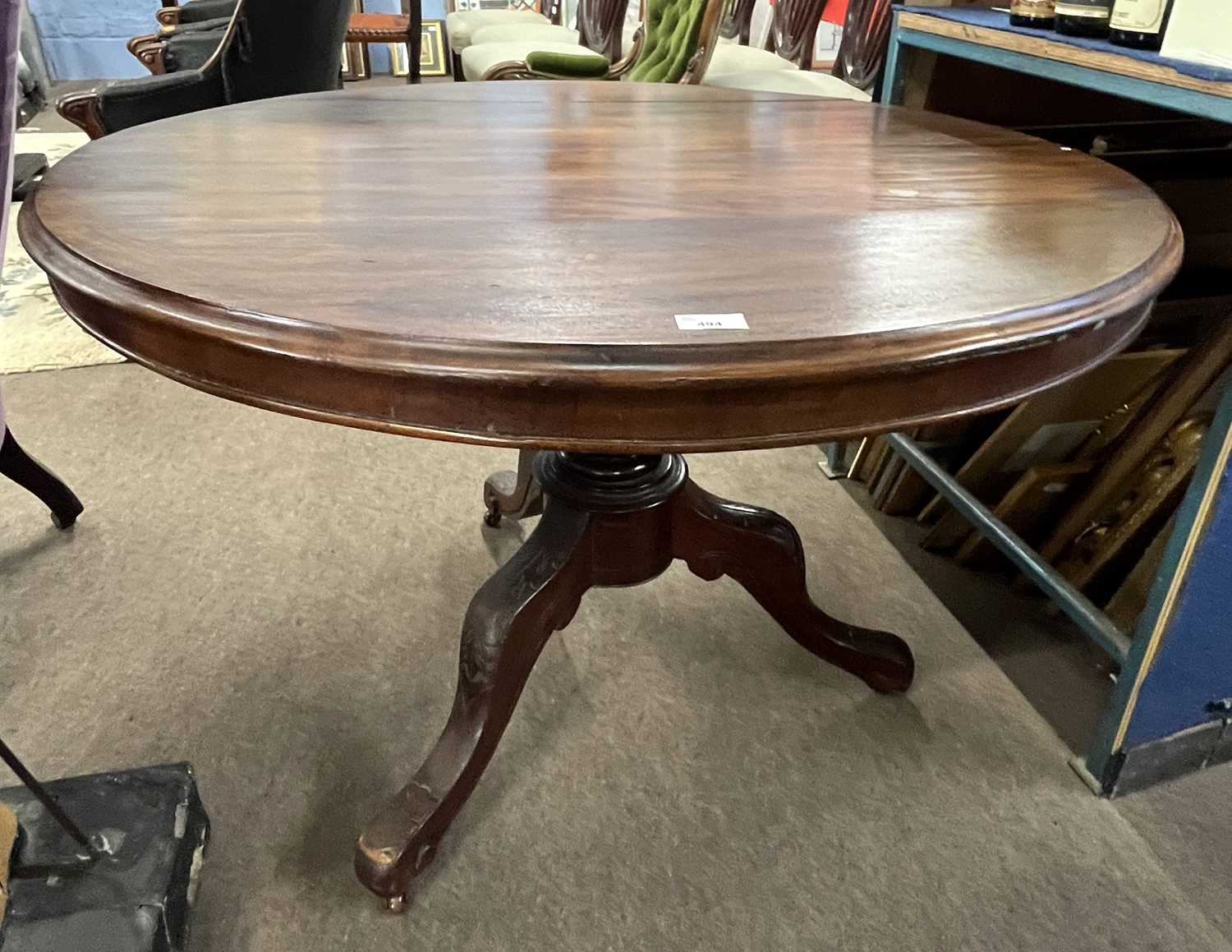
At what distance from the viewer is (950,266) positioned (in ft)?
1.68

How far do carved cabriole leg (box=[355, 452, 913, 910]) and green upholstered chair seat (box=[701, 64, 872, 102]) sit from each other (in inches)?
56.7

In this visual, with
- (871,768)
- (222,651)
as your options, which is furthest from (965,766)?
(222,651)

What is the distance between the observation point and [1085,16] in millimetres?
898

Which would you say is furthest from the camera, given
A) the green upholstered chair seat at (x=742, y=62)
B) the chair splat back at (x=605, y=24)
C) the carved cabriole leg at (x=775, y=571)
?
the chair splat back at (x=605, y=24)

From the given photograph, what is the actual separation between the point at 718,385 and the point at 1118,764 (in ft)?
2.57

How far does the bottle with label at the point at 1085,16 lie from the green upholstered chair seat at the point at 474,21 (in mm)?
2873

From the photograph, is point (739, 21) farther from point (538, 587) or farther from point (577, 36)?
point (538, 587)

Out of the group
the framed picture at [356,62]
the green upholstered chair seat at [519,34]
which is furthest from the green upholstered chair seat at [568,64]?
the framed picture at [356,62]

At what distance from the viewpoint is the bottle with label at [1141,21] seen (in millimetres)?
802

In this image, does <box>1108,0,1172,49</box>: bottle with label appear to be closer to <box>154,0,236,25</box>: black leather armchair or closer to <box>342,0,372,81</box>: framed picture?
<box>154,0,236,25</box>: black leather armchair

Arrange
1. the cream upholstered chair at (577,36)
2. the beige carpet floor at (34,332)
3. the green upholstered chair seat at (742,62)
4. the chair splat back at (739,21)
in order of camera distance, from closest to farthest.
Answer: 1. the beige carpet floor at (34,332)
2. the green upholstered chair seat at (742,62)
3. the cream upholstered chair at (577,36)
4. the chair splat back at (739,21)

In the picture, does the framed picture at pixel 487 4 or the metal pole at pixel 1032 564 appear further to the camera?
the framed picture at pixel 487 4

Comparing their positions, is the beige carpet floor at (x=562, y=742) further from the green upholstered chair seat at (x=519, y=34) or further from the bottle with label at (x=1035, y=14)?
the green upholstered chair seat at (x=519, y=34)

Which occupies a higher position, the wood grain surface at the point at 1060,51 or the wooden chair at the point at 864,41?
the wood grain surface at the point at 1060,51
